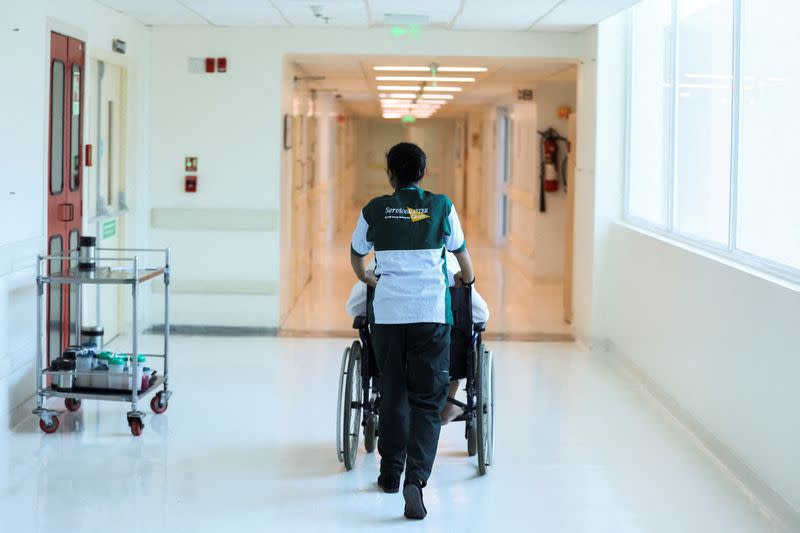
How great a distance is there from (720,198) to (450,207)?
1.94 metres

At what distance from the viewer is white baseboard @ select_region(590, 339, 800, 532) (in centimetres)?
431

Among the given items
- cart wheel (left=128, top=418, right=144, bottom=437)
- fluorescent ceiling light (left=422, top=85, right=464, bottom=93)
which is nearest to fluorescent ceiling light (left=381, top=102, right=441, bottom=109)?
fluorescent ceiling light (left=422, top=85, right=464, bottom=93)

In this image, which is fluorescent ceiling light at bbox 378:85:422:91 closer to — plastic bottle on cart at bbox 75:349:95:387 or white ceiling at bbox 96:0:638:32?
white ceiling at bbox 96:0:638:32

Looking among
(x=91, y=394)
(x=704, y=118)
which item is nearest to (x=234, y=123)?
(x=91, y=394)

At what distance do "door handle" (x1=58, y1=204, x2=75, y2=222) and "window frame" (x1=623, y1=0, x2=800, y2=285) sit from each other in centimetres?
363

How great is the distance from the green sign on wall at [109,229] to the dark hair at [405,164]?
12.7 ft

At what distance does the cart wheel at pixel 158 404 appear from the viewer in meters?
5.80

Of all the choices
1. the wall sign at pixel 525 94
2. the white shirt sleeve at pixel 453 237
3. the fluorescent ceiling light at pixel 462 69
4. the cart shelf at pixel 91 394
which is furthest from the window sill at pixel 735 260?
the wall sign at pixel 525 94

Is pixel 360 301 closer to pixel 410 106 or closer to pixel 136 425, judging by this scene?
pixel 136 425

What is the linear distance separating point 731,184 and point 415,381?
202cm

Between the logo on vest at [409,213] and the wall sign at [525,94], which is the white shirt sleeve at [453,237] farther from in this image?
the wall sign at [525,94]

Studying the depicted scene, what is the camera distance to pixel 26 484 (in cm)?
460

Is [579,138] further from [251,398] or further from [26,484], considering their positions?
[26,484]

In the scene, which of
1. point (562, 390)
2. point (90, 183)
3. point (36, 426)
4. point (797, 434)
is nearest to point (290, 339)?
point (90, 183)
